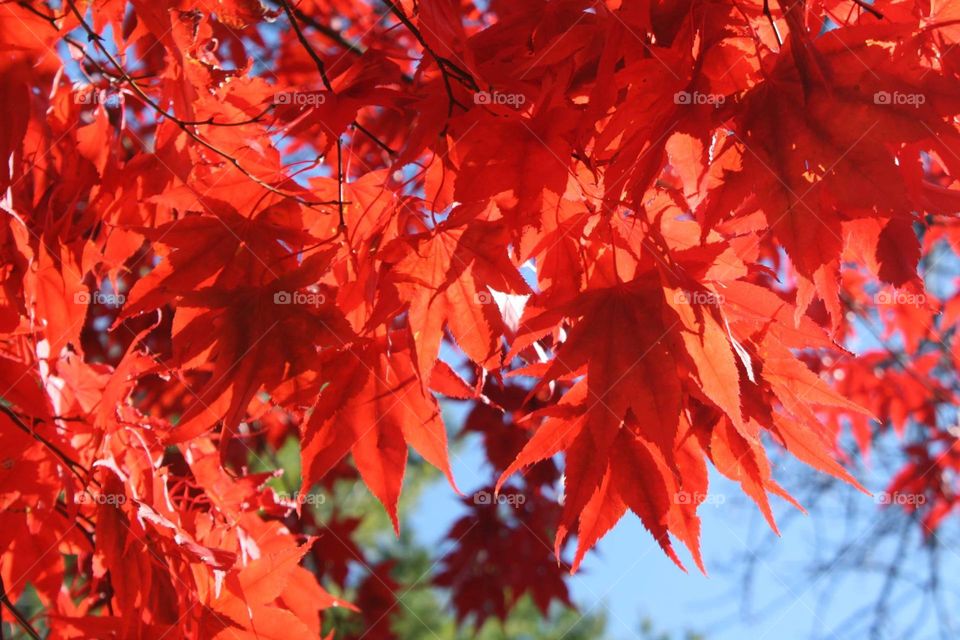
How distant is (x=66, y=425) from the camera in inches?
55.4

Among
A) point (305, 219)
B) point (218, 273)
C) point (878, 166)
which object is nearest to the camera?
point (878, 166)

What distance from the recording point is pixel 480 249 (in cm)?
104

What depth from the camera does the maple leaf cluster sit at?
3.07 feet

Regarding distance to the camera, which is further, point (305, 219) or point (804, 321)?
point (305, 219)

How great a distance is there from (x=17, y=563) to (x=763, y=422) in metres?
1.15

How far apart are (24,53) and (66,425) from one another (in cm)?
61

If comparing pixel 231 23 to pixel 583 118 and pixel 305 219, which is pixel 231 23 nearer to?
pixel 305 219

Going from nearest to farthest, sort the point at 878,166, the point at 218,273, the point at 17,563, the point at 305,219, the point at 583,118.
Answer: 1. the point at 878,166
2. the point at 583,118
3. the point at 218,273
4. the point at 305,219
5. the point at 17,563

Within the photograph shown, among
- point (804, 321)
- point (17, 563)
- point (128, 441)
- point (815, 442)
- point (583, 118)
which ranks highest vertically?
point (583, 118)

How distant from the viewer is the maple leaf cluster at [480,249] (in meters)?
0.94

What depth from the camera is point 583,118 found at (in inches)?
39.9

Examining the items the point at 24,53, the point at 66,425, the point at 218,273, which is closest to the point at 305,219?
the point at 218,273

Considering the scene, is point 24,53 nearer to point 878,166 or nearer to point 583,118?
point 583,118

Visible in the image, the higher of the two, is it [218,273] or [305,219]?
[305,219]
